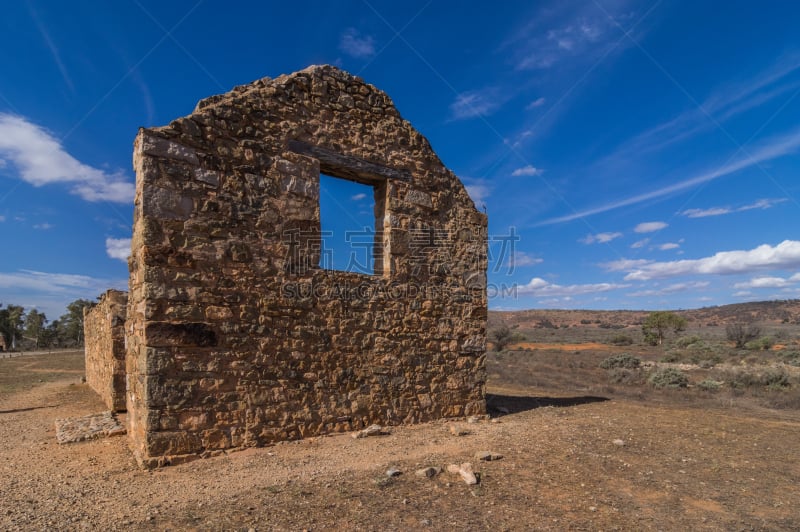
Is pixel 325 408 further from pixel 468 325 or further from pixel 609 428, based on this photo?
pixel 609 428

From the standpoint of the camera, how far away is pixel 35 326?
38.8 m

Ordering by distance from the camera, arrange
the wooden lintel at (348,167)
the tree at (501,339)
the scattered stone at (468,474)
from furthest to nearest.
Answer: the tree at (501,339) → the wooden lintel at (348,167) → the scattered stone at (468,474)

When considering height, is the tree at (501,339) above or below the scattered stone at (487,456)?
below

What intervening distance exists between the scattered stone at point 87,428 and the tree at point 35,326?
39489 mm

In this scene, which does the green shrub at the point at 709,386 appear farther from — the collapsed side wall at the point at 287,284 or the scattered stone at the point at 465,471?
the scattered stone at the point at 465,471

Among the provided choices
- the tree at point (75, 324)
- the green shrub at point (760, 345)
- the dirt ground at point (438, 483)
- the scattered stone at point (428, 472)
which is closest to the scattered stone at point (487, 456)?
the dirt ground at point (438, 483)

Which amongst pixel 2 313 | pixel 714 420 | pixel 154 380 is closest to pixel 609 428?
pixel 714 420

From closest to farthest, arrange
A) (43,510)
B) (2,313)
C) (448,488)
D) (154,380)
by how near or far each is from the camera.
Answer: (43,510), (448,488), (154,380), (2,313)

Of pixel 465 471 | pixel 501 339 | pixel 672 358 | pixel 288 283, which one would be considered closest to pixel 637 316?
pixel 501 339

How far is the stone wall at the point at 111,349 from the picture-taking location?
25.8 ft

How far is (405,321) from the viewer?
671cm

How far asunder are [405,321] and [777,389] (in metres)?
10.5

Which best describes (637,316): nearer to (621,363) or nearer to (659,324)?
(659,324)

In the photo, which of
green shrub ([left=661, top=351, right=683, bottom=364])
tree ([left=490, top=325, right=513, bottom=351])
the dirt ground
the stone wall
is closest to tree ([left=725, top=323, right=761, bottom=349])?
green shrub ([left=661, top=351, right=683, bottom=364])
